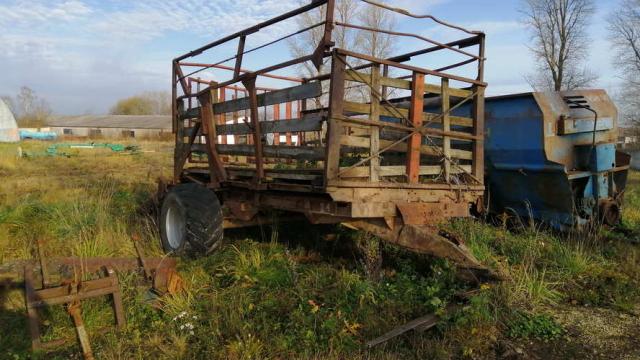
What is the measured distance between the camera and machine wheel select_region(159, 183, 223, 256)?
510 cm

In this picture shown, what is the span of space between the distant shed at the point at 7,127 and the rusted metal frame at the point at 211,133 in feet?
189

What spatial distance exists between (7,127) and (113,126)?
22087 millimetres

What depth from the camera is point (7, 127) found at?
5416 centimetres

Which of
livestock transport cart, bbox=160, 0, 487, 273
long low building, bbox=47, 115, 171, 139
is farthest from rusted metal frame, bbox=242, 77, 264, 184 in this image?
long low building, bbox=47, 115, 171, 139

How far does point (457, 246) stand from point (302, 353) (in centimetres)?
165

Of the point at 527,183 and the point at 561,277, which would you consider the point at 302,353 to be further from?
the point at 527,183

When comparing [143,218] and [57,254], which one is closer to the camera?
[57,254]

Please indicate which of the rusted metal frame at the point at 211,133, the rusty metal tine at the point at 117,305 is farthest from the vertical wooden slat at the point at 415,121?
the rusty metal tine at the point at 117,305

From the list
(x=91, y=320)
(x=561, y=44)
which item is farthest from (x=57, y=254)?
(x=561, y=44)

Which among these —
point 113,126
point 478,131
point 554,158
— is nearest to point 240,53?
point 478,131

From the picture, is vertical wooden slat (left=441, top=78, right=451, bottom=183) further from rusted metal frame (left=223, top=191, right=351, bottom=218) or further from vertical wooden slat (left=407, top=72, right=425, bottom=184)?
rusted metal frame (left=223, top=191, right=351, bottom=218)

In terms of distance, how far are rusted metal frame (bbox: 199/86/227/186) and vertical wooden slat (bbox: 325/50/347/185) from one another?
203 cm

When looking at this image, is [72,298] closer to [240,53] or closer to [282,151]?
[282,151]

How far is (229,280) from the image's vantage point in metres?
4.82
